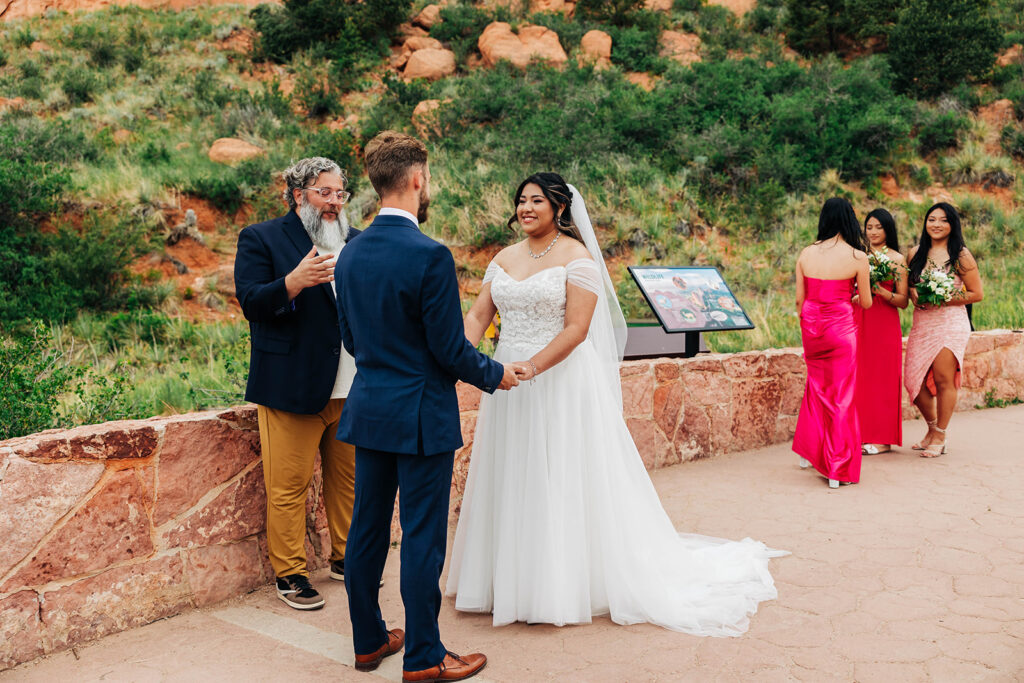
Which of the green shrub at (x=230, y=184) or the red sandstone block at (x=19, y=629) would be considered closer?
the red sandstone block at (x=19, y=629)

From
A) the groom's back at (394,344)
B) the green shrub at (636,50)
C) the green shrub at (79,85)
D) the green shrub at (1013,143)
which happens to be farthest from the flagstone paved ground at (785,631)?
the green shrub at (79,85)

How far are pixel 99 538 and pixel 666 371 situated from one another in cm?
442

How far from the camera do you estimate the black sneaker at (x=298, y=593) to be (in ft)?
12.8

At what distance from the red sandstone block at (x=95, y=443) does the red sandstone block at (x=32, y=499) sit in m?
0.04

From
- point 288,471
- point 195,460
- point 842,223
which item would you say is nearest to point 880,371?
point 842,223

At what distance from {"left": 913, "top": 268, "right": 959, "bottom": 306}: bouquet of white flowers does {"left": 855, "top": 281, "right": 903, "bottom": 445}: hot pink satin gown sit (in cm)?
25

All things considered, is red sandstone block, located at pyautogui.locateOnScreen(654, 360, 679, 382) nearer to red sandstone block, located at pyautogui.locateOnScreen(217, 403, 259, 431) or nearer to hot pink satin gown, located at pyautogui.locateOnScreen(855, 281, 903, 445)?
hot pink satin gown, located at pyautogui.locateOnScreen(855, 281, 903, 445)

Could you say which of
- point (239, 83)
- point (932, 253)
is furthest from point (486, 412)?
point (239, 83)

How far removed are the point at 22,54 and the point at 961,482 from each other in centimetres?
2661

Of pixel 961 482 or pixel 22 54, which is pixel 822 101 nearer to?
pixel 961 482

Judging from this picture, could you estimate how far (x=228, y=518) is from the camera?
13.1ft

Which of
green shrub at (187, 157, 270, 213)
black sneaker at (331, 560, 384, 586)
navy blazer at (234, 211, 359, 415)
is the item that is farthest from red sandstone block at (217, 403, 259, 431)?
green shrub at (187, 157, 270, 213)

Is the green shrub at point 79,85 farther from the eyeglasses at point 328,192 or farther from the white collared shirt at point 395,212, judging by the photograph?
the white collared shirt at point 395,212

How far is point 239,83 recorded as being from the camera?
23906mm
